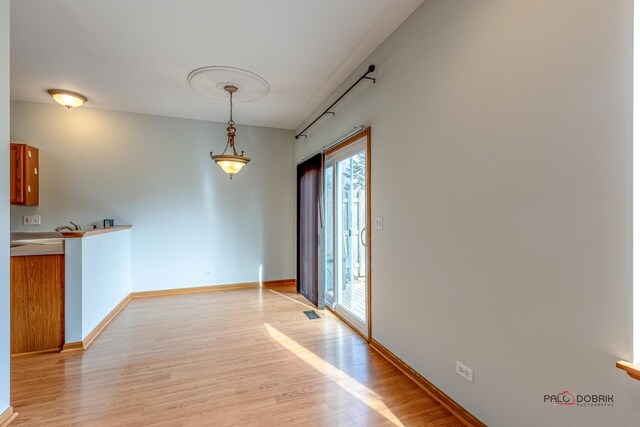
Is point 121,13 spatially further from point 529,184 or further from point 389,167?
point 529,184

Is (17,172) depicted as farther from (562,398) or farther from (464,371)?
(562,398)

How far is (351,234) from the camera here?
11.7 ft

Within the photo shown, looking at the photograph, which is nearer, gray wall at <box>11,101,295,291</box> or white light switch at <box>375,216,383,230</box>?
white light switch at <box>375,216,383,230</box>

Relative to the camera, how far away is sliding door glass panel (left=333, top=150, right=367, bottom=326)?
329 centimetres

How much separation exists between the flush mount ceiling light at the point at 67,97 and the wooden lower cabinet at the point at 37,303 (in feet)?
7.16

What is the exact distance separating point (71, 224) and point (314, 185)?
348 cm

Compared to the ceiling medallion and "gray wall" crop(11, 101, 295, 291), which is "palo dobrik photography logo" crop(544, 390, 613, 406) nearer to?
the ceiling medallion

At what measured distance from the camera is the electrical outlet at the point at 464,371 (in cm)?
179

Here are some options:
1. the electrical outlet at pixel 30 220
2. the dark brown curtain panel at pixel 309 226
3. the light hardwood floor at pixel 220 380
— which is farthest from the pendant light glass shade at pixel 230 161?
the electrical outlet at pixel 30 220

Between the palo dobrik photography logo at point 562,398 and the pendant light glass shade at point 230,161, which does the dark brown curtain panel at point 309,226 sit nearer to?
the pendant light glass shade at point 230,161

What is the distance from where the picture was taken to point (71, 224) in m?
4.10

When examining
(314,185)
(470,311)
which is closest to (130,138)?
(314,185)

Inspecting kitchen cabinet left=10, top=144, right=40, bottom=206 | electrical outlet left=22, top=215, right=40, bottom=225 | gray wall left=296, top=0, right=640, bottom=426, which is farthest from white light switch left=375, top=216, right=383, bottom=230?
electrical outlet left=22, top=215, right=40, bottom=225

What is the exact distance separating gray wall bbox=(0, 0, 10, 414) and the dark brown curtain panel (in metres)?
2.90
